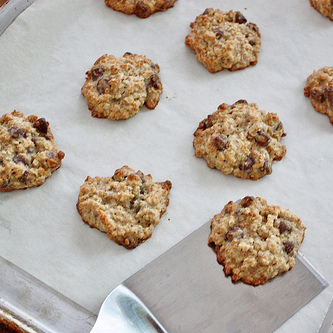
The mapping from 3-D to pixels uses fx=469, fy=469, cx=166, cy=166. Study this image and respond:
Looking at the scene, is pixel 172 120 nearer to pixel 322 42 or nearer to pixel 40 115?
pixel 40 115

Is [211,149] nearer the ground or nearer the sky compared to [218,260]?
nearer the sky

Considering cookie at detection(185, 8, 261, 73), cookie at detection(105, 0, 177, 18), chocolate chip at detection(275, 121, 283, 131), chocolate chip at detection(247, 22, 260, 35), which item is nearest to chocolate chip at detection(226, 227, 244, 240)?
chocolate chip at detection(275, 121, 283, 131)

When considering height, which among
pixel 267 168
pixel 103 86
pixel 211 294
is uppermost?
pixel 103 86

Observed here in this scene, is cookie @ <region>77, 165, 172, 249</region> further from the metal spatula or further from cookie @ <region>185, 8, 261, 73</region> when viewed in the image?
cookie @ <region>185, 8, 261, 73</region>

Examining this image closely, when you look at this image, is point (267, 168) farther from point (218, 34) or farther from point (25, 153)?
point (25, 153)

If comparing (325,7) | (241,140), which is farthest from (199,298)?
(325,7)

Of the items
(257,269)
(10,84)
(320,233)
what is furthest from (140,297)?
(10,84)

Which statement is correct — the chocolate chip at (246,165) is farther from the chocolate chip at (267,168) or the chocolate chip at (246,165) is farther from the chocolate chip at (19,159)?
the chocolate chip at (19,159)
